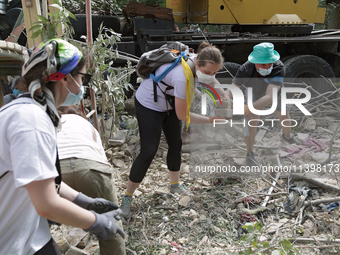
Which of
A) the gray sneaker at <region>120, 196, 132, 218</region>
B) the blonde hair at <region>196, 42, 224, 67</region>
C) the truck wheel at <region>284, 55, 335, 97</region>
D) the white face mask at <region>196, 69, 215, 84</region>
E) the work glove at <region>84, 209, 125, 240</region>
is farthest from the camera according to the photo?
the truck wheel at <region>284, 55, 335, 97</region>

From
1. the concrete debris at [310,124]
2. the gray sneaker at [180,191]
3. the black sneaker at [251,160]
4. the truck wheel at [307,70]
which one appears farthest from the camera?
the truck wheel at [307,70]

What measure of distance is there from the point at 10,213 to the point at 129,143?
141 inches

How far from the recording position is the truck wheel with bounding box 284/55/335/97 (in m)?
6.01

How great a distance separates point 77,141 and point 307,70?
556 cm

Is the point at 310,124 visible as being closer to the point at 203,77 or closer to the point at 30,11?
the point at 203,77

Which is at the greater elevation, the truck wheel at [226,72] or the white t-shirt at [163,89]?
the white t-shirt at [163,89]

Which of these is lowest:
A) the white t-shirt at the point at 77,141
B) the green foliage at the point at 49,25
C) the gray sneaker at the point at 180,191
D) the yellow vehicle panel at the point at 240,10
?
the gray sneaker at the point at 180,191

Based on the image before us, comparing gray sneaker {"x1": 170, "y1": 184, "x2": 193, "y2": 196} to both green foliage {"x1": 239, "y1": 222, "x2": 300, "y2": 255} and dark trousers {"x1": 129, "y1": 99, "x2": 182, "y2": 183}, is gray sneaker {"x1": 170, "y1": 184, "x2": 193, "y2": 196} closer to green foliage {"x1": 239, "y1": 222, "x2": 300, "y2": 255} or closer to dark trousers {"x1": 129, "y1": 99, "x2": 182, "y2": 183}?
dark trousers {"x1": 129, "y1": 99, "x2": 182, "y2": 183}

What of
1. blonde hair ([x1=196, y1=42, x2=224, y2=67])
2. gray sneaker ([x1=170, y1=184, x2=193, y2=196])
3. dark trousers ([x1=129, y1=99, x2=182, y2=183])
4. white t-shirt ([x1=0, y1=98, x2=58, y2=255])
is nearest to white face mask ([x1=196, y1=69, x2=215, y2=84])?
blonde hair ([x1=196, y1=42, x2=224, y2=67])

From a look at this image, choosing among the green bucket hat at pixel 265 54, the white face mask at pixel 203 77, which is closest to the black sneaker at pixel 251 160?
the green bucket hat at pixel 265 54

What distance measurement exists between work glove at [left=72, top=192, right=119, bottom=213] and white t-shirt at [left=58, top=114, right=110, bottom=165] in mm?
415

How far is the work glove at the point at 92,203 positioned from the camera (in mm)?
1597

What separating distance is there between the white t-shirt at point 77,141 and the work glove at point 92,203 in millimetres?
415

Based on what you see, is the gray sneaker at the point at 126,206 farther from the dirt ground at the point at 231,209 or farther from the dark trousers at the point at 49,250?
the dark trousers at the point at 49,250
